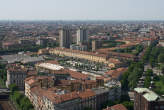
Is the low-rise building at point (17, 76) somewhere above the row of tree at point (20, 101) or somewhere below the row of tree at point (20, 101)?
above

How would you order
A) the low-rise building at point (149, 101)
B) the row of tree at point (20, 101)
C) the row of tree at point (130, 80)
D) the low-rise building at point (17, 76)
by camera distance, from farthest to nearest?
1. the low-rise building at point (17, 76)
2. the row of tree at point (130, 80)
3. the row of tree at point (20, 101)
4. the low-rise building at point (149, 101)

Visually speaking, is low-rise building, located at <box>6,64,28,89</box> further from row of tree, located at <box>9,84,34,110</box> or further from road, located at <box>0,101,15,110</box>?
road, located at <box>0,101,15,110</box>

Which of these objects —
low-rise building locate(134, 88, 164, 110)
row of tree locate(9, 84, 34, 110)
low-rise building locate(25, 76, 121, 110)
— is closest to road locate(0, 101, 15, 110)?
row of tree locate(9, 84, 34, 110)

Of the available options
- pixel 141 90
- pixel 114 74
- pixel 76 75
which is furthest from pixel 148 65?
pixel 141 90

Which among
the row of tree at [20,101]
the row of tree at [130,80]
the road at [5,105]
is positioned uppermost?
the row of tree at [130,80]

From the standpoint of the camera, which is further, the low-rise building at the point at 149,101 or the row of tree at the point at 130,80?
the row of tree at the point at 130,80

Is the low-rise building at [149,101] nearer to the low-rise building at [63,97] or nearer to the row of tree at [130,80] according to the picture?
the low-rise building at [63,97]

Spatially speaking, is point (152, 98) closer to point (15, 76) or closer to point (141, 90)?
point (141, 90)

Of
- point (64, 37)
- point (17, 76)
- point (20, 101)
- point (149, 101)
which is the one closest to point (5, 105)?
point (20, 101)

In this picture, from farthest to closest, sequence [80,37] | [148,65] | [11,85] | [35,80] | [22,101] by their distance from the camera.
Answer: [80,37]
[148,65]
[11,85]
[35,80]
[22,101]

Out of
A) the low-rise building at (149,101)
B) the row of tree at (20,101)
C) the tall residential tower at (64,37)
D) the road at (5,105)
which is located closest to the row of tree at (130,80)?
the low-rise building at (149,101)

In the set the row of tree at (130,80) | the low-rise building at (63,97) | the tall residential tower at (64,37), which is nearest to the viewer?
the low-rise building at (63,97)
